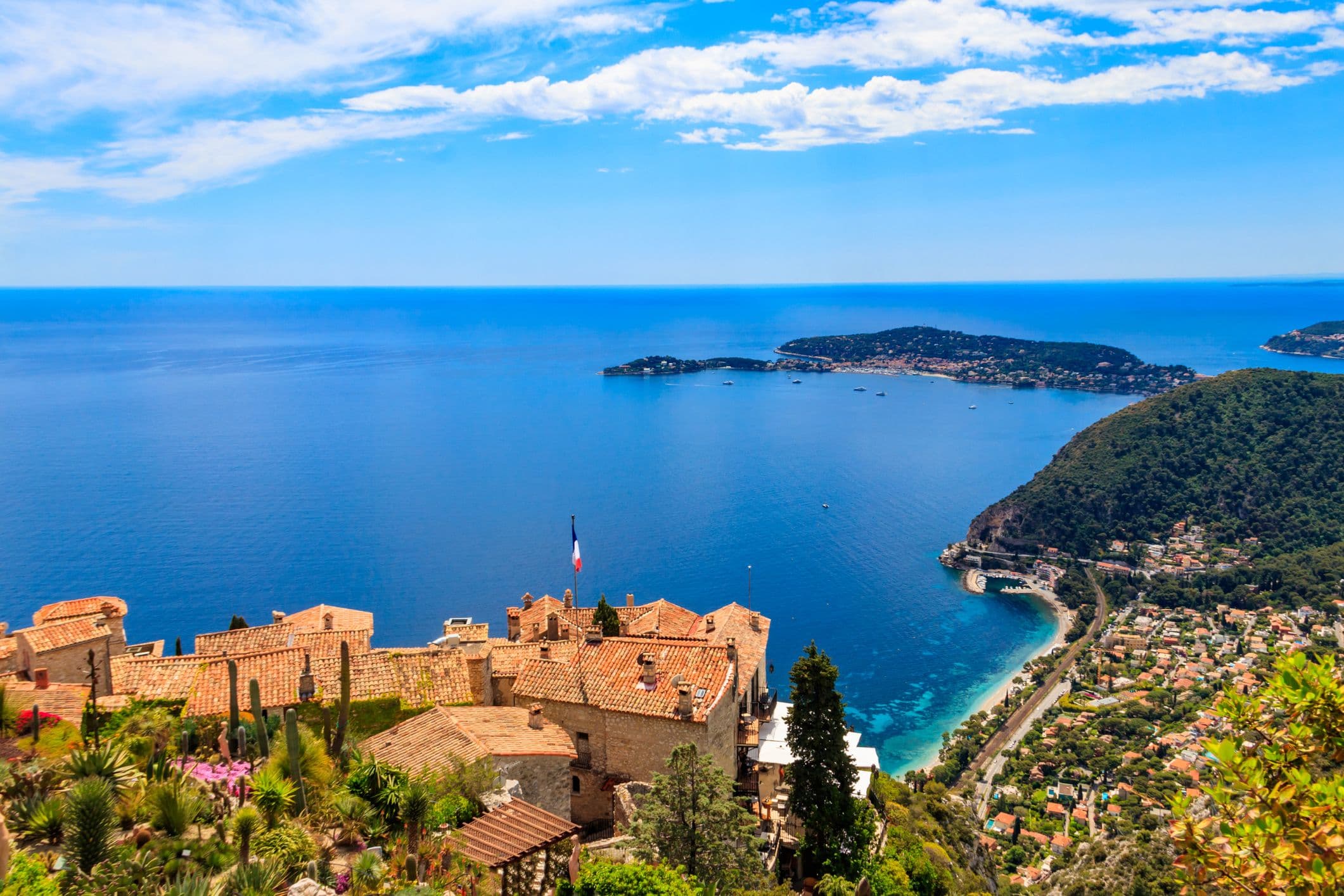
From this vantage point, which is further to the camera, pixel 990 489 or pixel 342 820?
pixel 990 489

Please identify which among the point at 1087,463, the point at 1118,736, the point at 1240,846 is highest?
the point at 1240,846

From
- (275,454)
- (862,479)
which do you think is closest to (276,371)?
(275,454)

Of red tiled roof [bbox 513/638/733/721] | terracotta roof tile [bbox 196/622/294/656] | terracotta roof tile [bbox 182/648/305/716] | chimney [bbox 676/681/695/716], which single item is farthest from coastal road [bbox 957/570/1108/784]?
terracotta roof tile [bbox 182/648/305/716]

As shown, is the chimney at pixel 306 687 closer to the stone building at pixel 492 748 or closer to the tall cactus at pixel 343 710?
the tall cactus at pixel 343 710

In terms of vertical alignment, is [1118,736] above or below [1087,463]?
below

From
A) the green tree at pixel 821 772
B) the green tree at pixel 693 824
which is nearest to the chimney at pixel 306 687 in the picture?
the green tree at pixel 693 824

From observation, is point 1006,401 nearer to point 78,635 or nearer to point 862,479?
point 862,479
